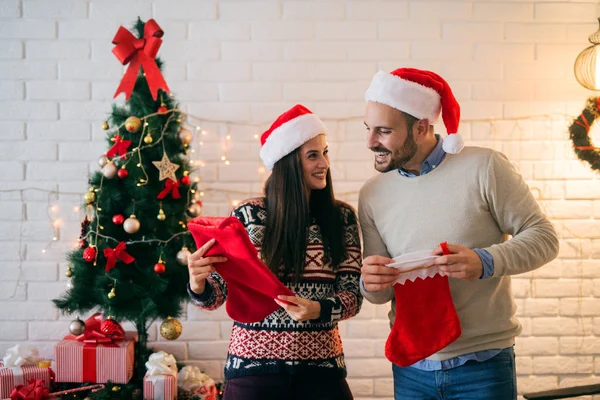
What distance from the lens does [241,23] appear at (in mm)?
3393

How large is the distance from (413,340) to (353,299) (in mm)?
261

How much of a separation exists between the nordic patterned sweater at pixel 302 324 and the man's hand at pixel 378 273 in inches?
6.9

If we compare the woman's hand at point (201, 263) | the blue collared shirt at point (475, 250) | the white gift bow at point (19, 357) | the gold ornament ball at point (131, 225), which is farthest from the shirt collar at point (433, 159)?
the white gift bow at point (19, 357)

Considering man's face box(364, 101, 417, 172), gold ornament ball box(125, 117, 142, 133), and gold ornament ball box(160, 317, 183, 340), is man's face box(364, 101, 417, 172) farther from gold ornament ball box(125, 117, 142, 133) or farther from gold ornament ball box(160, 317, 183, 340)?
gold ornament ball box(160, 317, 183, 340)

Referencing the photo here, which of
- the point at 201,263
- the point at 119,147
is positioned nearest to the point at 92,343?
the point at 119,147

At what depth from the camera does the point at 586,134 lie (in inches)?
132

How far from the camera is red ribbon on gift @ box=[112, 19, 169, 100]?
2.87m

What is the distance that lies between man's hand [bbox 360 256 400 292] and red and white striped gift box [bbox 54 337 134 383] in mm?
1381

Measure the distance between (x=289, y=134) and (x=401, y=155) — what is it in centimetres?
47

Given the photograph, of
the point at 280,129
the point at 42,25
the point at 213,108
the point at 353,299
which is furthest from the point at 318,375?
the point at 42,25

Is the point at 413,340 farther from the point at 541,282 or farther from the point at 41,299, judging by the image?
the point at 41,299

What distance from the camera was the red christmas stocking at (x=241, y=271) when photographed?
2.07 metres

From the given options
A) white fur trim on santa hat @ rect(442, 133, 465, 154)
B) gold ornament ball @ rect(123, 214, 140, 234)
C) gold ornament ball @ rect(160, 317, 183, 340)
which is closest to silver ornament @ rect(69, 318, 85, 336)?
gold ornament ball @ rect(160, 317, 183, 340)

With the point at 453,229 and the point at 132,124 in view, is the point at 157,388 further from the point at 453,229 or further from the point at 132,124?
the point at 453,229
